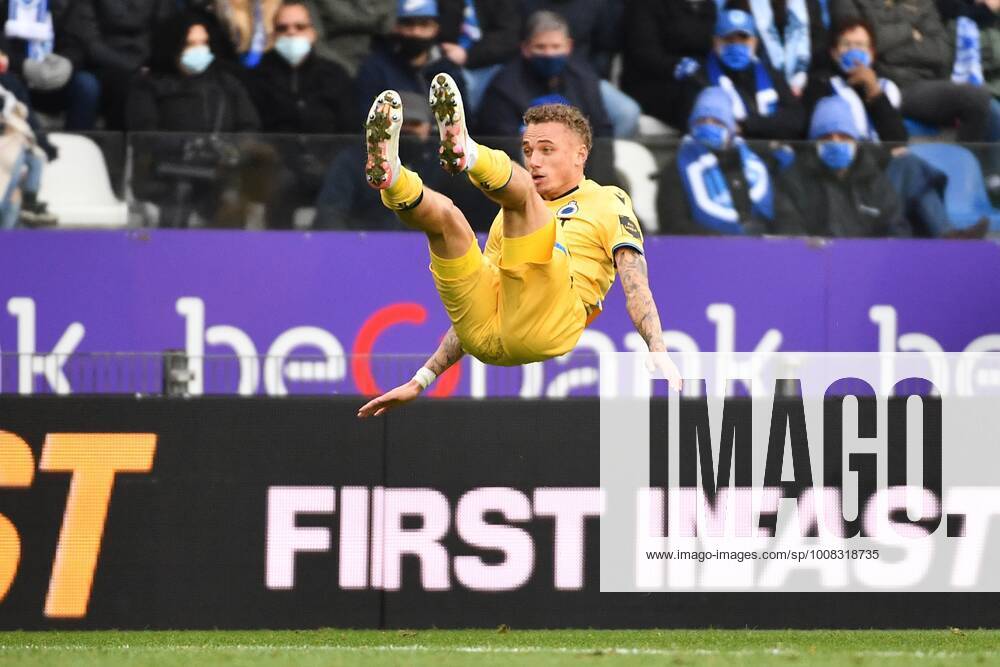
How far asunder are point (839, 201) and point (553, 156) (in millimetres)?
4528

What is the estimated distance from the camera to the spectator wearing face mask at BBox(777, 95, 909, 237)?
11656 millimetres

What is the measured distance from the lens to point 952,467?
1034 centimetres

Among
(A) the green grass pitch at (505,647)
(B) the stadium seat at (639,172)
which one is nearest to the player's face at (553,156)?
(A) the green grass pitch at (505,647)

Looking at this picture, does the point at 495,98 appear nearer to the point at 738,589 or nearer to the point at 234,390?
the point at 234,390

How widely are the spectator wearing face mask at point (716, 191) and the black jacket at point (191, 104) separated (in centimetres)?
298

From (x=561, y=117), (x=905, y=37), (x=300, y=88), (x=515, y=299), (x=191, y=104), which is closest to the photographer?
(x=515, y=299)

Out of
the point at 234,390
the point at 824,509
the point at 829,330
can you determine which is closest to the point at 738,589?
the point at 824,509

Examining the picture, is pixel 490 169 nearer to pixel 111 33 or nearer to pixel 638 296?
pixel 638 296

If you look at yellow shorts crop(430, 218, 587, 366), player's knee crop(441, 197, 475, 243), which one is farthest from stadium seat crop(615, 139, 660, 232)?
player's knee crop(441, 197, 475, 243)

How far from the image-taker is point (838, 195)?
11.7 metres

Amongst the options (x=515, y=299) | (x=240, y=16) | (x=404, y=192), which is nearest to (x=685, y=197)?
(x=240, y=16)

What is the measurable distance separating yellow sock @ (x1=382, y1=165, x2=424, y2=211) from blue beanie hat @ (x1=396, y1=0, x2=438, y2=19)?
17.9ft

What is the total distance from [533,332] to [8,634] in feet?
14.2

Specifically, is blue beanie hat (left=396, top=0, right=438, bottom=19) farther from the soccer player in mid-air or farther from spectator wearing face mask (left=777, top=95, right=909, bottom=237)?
the soccer player in mid-air
